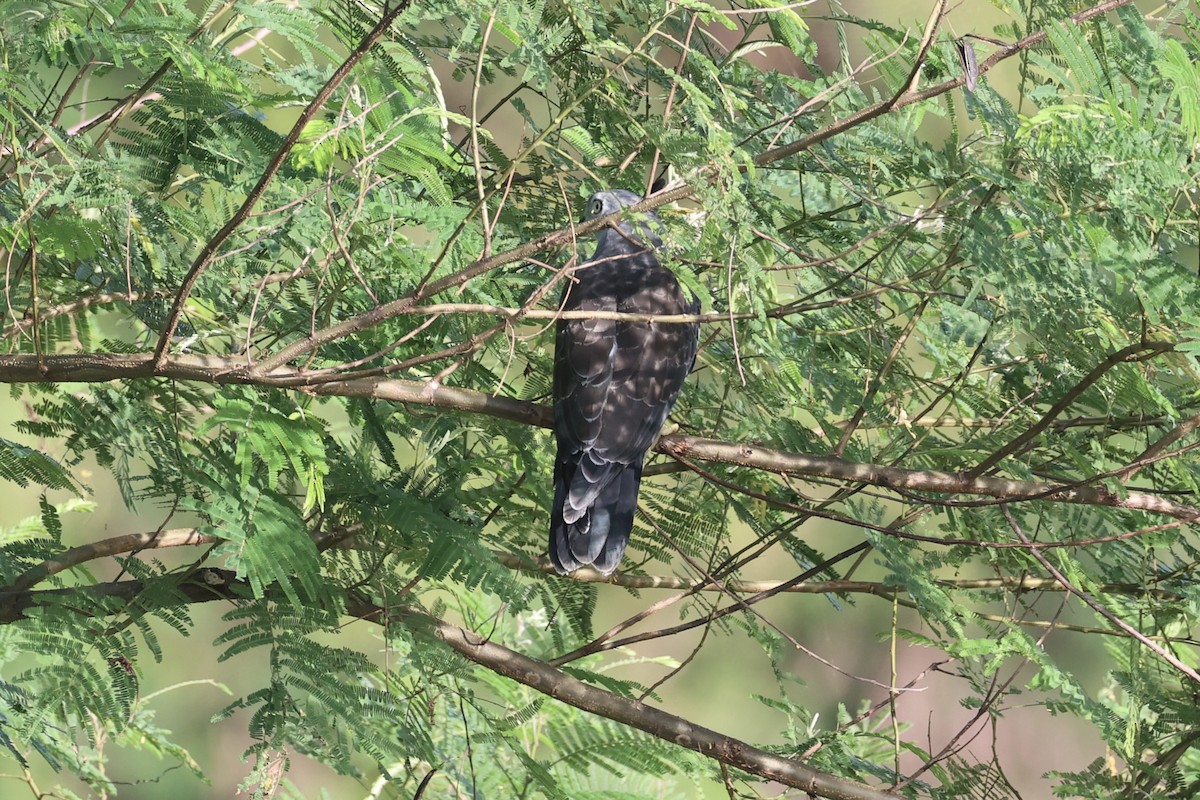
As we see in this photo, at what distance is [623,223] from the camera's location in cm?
353

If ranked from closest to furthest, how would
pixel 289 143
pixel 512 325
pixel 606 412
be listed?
pixel 289 143, pixel 512 325, pixel 606 412

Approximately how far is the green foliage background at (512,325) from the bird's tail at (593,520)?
10 centimetres

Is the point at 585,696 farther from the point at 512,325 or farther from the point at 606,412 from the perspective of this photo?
the point at 512,325

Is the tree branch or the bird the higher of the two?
the bird

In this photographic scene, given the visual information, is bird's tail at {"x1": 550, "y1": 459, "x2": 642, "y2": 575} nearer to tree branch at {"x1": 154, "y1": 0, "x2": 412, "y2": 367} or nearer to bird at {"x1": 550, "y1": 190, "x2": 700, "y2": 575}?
bird at {"x1": 550, "y1": 190, "x2": 700, "y2": 575}

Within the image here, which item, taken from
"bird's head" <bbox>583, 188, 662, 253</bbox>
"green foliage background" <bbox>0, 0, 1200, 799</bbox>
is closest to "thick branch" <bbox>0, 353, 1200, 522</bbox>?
"green foliage background" <bbox>0, 0, 1200, 799</bbox>

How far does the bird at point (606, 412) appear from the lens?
114 inches

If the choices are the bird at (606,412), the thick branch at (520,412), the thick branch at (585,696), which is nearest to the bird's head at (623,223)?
the bird at (606,412)

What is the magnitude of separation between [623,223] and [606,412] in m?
0.69

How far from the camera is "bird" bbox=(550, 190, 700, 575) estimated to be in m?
2.90

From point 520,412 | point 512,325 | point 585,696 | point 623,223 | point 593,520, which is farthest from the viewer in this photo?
point 623,223

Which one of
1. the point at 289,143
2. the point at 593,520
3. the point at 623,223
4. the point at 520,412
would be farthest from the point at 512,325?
the point at 623,223

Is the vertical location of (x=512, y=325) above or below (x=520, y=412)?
below

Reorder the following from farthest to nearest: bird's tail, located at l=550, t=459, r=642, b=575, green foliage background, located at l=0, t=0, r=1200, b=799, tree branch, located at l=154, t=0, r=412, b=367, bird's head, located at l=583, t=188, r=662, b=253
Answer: bird's tail, located at l=550, t=459, r=642, b=575 < green foliage background, located at l=0, t=0, r=1200, b=799 < bird's head, located at l=583, t=188, r=662, b=253 < tree branch, located at l=154, t=0, r=412, b=367
